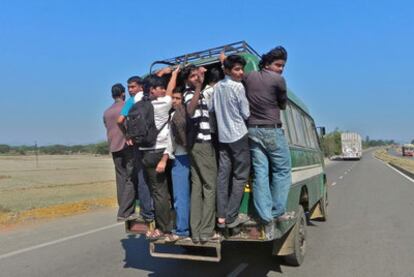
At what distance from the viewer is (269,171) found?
5434 millimetres

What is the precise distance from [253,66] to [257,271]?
286 centimetres

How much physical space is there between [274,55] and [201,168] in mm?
1539

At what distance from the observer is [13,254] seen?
26.5 ft

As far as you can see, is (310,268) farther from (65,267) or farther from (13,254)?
(13,254)

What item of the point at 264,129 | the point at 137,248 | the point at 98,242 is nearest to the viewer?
the point at 264,129

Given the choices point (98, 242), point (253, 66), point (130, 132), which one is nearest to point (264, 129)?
point (253, 66)

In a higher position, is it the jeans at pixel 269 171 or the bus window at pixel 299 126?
the bus window at pixel 299 126

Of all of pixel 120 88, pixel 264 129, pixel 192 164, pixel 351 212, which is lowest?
pixel 351 212

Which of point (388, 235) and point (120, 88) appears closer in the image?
point (120, 88)

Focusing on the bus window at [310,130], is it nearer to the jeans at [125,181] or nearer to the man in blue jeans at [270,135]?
the man in blue jeans at [270,135]

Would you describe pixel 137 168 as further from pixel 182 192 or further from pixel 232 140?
pixel 232 140

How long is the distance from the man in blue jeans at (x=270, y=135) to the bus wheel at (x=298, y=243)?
1.12 m

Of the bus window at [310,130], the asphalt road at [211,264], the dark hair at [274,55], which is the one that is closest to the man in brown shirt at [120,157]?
the asphalt road at [211,264]

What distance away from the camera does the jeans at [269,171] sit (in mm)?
5188
